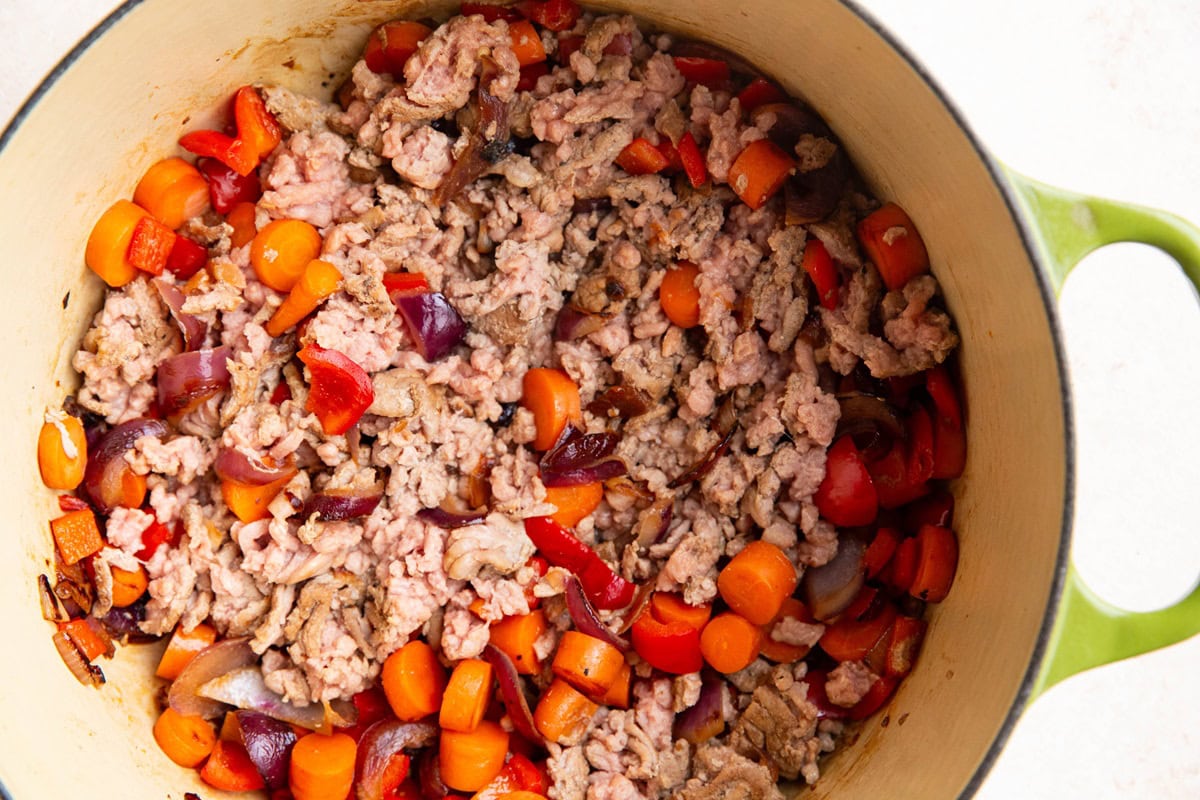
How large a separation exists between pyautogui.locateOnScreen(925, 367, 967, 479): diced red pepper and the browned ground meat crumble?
0.53 feet

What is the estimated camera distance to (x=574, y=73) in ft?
7.80

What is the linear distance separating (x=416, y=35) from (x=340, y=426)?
0.97 metres

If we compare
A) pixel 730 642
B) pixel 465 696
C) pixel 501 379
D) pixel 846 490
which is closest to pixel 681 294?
pixel 501 379

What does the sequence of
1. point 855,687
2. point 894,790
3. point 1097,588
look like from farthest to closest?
point 1097,588
point 855,687
point 894,790

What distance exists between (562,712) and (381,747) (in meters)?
0.45

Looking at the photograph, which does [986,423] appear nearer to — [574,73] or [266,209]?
[574,73]

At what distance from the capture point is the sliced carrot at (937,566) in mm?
2197

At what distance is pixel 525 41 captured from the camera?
7.66 feet

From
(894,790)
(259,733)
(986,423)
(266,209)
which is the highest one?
(266,209)

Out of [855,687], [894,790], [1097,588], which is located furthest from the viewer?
[1097,588]

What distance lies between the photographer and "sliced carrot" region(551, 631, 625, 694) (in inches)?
91.4

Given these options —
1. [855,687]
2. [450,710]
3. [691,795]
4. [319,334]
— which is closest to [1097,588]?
[855,687]

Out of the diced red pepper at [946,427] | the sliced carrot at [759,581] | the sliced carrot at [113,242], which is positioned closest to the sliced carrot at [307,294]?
the sliced carrot at [113,242]

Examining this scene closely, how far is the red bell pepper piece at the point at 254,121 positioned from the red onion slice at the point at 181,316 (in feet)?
1.28
